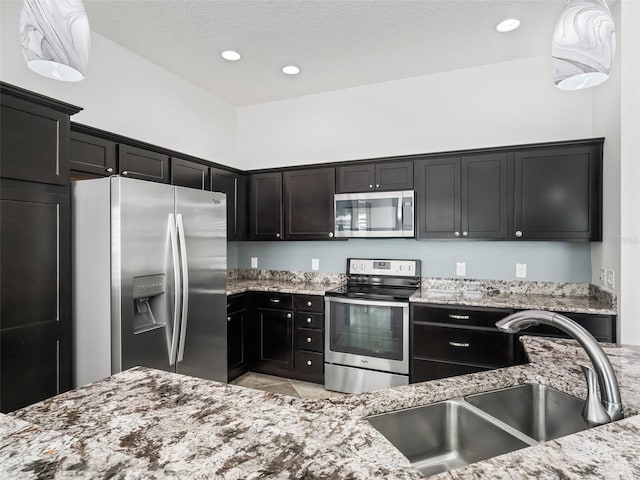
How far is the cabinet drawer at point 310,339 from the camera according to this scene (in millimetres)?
3438

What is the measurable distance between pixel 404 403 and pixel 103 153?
265cm

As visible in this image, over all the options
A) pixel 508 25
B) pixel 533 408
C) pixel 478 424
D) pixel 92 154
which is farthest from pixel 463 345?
pixel 92 154

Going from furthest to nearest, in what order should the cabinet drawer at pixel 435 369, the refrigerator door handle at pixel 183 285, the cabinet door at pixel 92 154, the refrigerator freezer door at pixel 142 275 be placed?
the cabinet drawer at pixel 435 369 → the refrigerator door handle at pixel 183 285 → the cabinet door at pixel 92 154 → the refrigerator freezer door at pixel 142 275

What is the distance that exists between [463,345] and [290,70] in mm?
2957

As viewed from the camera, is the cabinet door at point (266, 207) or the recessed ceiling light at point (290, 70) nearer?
the recessed ceiling light at point (290, 70)

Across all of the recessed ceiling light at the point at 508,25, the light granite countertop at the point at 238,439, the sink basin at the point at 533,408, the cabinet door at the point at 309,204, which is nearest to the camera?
the light granite countertop at the point at 238,439

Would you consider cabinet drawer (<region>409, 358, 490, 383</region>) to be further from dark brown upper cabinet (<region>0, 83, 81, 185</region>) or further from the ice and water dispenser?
dark brown upper cabinet (<region>0, 83, 81, 185</region>)

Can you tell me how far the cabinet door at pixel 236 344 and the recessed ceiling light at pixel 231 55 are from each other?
7.75 feet

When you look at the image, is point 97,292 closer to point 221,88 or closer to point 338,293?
point 338,293

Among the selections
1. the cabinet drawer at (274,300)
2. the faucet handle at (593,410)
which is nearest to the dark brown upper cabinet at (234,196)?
the cabinet drawer at (274,300)

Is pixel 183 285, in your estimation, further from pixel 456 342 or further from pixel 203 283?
pixel 456 342

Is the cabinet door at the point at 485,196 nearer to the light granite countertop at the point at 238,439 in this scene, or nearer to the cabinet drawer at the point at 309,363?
the cabinet drawer at the point at 309,363

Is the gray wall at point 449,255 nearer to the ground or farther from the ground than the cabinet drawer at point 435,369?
farther from the ground

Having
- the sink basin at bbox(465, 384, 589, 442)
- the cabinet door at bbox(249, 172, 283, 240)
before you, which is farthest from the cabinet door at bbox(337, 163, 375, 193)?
the sink basin at bbox(465, 384, 589, 442)
